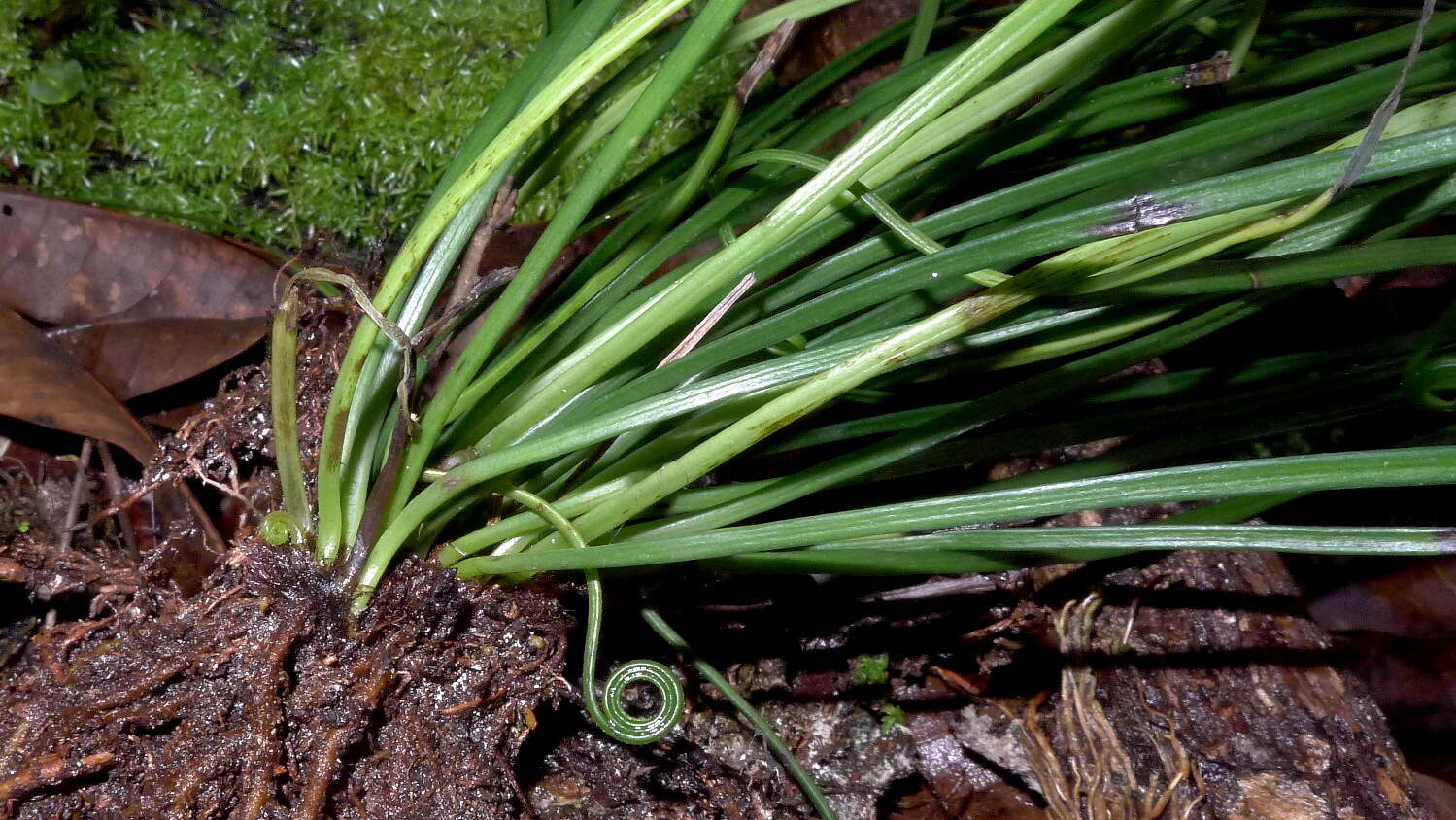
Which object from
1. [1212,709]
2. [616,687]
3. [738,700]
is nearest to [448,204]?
[616,687]

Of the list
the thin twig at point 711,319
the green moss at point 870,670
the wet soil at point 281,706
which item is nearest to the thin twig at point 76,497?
the wet soil at point 281,706

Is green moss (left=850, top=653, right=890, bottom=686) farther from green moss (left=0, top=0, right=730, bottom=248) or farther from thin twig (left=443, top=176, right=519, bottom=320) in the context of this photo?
green moss (left=0, top=0, right=730, bottom=248)

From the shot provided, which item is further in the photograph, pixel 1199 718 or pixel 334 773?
pixel 1199 718

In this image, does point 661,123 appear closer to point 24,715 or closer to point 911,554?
point 911,554

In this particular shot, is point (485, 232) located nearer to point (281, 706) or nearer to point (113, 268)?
point (281, 706)

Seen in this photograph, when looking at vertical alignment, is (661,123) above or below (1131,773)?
above

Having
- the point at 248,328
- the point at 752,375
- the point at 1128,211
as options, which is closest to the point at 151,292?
the point at 248,328

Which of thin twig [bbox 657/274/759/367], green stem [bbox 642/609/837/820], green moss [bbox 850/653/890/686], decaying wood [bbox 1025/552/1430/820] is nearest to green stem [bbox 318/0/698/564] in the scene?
thin twig [bbox 657/274/759/367]
